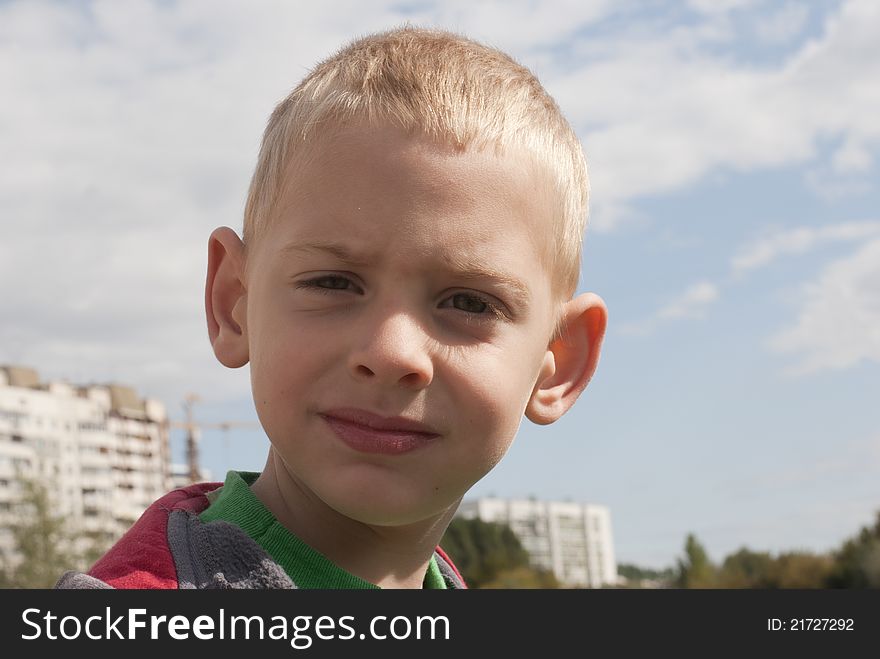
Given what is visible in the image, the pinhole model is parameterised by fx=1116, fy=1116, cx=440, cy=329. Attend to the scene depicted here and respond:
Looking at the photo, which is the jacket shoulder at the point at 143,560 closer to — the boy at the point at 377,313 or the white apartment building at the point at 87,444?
the boy at the point at 377,313

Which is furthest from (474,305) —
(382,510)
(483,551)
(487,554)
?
(483,551)

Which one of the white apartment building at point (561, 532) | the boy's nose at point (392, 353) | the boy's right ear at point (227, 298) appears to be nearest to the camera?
the boy's nose at point (392, 353)

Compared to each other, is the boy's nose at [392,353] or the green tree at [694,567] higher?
the green tree at [694,567]

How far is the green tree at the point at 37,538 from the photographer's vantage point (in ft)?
206

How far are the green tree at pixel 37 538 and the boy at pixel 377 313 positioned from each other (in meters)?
64.0

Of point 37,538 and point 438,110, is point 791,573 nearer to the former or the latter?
point 37,538

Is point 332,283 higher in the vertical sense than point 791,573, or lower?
lower

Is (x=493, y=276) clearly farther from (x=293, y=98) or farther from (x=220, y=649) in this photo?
(x=220, y=649)

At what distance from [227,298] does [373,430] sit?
2.37 ft

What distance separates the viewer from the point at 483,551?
9306 centimetres

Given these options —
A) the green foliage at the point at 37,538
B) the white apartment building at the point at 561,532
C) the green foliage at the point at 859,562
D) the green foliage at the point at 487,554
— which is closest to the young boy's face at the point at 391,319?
the green foliage at the point at 859,562

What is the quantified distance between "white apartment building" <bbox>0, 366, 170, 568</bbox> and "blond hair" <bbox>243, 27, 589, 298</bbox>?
10120 centimetres

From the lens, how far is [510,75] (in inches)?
116

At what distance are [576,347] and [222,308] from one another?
3.18 feet
